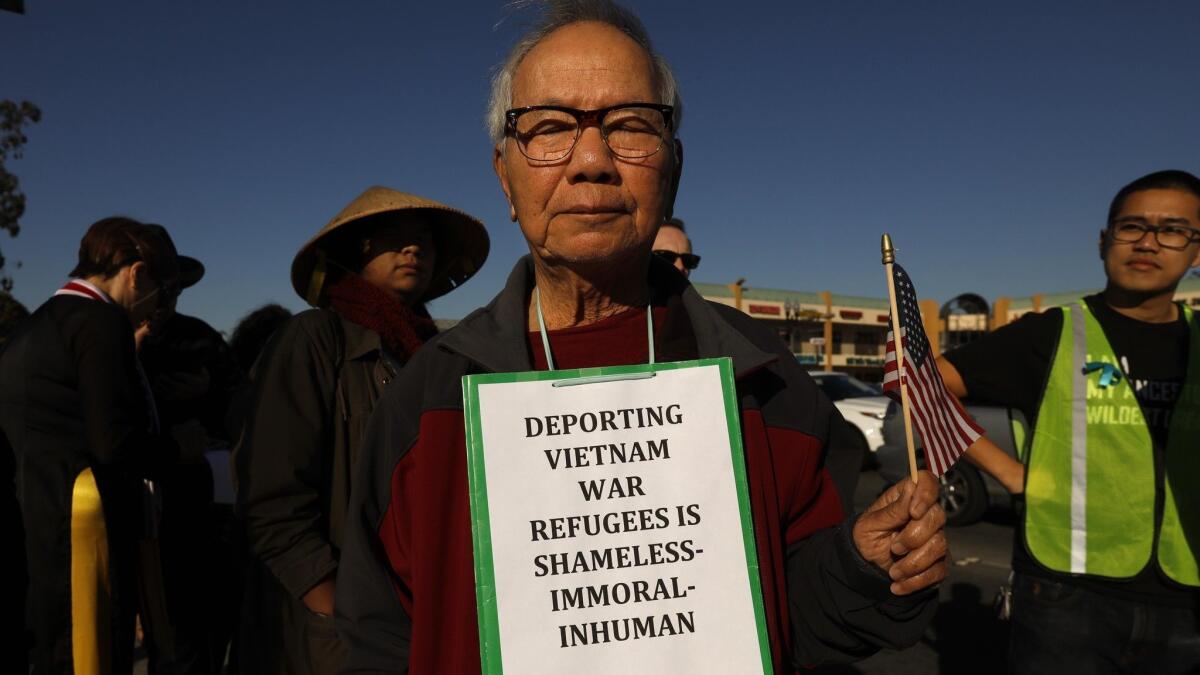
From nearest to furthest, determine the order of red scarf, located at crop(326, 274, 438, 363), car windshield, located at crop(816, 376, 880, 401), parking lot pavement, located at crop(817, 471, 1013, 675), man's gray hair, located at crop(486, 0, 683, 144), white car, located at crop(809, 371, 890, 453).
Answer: man's gray hair, located at crop(486, 0, 683, 144)
red scarf, located at crop(326, 274, 438, 363)
parking lot pavement, located at crop(817, 471, 1013, 675)
white car, located at crop(809, 371, 890, 453)
car windshield, located at crop(816, 376, 880, 401)

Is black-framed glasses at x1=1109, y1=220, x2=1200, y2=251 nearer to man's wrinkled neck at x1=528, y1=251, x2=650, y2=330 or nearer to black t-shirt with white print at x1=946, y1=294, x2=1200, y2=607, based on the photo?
black t-shirt with white print at x1=946, y1=294, x2=1200, y2=607

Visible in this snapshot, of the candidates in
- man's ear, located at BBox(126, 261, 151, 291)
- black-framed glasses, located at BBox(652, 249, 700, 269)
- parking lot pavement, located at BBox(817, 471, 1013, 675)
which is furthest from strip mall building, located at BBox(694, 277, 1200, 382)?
man's ear, located at BBox(126, 261, 151, 291)

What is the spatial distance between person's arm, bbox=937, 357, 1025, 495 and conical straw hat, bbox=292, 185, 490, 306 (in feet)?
5.97

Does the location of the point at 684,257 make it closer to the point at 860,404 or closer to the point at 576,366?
the point at 576,366

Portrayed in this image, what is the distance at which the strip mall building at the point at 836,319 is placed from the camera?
40750mm

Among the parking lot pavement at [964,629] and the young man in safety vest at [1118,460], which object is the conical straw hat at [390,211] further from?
the parking lot pavement at [964,629]

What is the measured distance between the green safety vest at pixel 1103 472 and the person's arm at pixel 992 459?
0.13 metres

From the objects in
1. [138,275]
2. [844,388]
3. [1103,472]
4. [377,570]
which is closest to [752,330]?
[377,570]

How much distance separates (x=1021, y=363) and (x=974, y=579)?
396 cm

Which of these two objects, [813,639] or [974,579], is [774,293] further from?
[813,639]

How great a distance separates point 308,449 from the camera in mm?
2143

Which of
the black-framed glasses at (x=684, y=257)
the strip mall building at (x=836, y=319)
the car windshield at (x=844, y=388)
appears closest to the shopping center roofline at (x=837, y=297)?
the strip mall building at (x=836, y=319)

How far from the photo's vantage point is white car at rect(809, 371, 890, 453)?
1080 centimetres

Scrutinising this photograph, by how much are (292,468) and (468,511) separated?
107 centimetres
